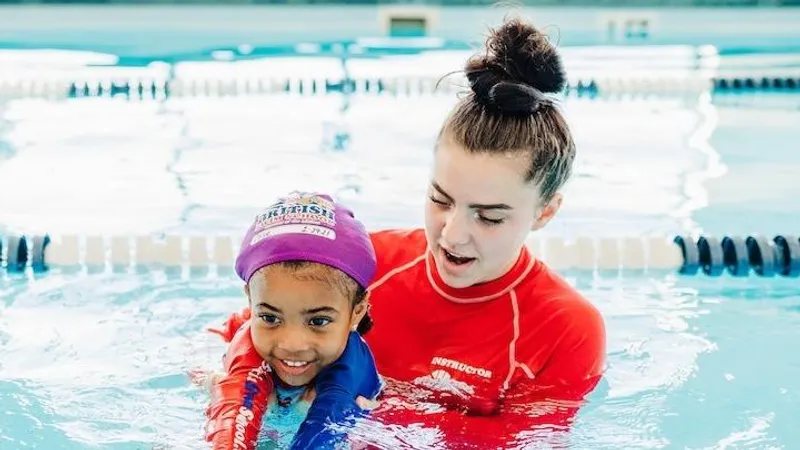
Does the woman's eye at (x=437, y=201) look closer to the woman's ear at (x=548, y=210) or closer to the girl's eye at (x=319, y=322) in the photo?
the woman's ear at (x=548, y=210)

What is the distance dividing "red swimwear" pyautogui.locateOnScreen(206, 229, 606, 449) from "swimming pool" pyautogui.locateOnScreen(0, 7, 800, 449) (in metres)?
0.09

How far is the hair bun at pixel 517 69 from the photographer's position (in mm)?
2586

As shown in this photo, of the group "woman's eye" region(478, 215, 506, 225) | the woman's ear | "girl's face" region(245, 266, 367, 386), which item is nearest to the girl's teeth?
"girl's face" region(245, 266, 367, 386)

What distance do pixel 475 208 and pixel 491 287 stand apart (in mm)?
315

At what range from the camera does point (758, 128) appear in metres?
7.75

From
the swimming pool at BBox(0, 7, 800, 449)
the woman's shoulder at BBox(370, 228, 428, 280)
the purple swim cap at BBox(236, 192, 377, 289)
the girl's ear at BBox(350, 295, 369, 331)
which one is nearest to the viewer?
the purple swim cap at BBox(236, 192, 377, 289)

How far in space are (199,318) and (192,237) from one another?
0.67m

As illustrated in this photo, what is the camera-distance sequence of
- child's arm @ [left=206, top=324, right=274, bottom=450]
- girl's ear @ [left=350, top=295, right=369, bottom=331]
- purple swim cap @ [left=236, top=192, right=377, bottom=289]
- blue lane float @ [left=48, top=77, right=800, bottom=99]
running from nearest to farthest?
child's arm @ [left=206, top=324, right=274, bottom=450] < purple swim cap @ [left=236, top=192, right=377, bottom=289] < girl's ear @ [left=350, top=295, right=369, bottom=331] < blue lane float @ [left=48, top=77, right=800, bottom=99]

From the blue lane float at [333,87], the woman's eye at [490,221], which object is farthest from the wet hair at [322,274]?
the blue lane float at [333,87]

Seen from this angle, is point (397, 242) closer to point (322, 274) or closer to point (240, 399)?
point (322, 274)

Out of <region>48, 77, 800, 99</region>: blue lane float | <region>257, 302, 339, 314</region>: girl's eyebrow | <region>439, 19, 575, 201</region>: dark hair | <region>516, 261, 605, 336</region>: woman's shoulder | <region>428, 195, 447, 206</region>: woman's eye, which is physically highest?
<region>439, 19, 575, 201</region>: dark hair

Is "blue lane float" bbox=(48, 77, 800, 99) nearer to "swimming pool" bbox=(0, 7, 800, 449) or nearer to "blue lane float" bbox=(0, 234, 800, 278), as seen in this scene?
"swimming pool" bbox=(0, 7, 800, 449)

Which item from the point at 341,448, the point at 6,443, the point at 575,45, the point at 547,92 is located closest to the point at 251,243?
the point at 341,448

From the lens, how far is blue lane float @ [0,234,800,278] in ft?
15.3
